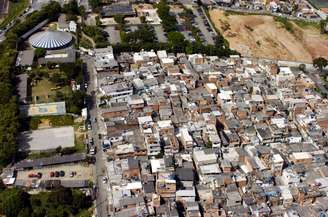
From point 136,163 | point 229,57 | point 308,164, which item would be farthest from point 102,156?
point 229,57

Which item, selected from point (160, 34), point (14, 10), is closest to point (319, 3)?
point (160, 34)

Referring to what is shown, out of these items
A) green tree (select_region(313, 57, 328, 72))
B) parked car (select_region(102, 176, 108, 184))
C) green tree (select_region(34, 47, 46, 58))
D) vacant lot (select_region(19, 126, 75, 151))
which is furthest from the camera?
green tree (select_region(313, 57, 328, 72))

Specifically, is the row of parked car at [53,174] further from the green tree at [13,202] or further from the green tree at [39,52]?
the green tree at [39,52]

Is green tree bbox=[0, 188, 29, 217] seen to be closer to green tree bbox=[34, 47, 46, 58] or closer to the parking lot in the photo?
the parking lot

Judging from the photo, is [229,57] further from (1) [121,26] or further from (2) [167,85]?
(1) [121,26]

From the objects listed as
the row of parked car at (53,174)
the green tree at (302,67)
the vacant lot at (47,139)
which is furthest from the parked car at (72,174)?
the green tree at (302,67)

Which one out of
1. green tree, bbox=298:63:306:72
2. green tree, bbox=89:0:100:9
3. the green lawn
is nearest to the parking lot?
the green lawn

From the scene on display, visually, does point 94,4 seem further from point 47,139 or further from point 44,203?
point 44,203
